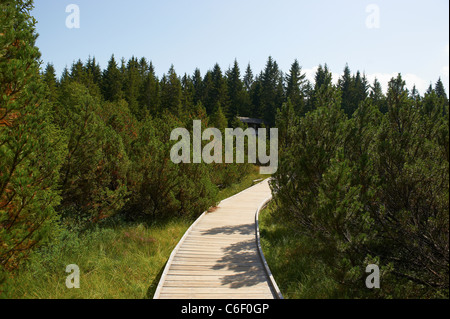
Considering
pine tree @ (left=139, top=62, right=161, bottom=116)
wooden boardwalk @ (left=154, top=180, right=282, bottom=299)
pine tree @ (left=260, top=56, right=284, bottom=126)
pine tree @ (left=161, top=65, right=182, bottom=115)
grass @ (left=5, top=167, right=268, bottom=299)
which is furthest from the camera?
pine tree @ (left=260, top=56, right=284, bottom=126)

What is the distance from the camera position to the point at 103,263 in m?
6.65

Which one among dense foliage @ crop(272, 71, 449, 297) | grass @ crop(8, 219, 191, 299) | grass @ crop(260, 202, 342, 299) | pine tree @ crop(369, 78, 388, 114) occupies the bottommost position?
grass @ crop(260, 202, 342, 299)

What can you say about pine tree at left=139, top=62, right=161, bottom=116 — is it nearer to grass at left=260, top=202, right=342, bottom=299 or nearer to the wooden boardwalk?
the wooden boardwalk

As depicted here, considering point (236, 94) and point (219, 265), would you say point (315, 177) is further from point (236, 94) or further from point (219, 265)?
point (236, 94)

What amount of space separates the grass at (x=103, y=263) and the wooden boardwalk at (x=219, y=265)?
65 cm

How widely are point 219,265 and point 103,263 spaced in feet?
9.57

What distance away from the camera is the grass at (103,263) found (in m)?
5.42

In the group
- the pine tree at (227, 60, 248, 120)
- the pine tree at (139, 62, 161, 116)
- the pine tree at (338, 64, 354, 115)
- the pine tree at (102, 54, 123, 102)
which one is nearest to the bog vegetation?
the pine tree at (139, 62, 161, 116)

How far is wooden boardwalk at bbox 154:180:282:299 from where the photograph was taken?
517cm

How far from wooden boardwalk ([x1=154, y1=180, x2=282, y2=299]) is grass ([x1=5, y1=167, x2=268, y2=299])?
652mm

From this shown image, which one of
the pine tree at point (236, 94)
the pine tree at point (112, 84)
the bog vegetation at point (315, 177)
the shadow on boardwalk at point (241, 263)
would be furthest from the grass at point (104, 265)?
the pine tree at point (236, 94)

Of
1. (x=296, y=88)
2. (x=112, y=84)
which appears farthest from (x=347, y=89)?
(x=112, y=84)

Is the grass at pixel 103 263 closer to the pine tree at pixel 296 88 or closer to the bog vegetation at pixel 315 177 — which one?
the bog vegetation at pixel 315 177
